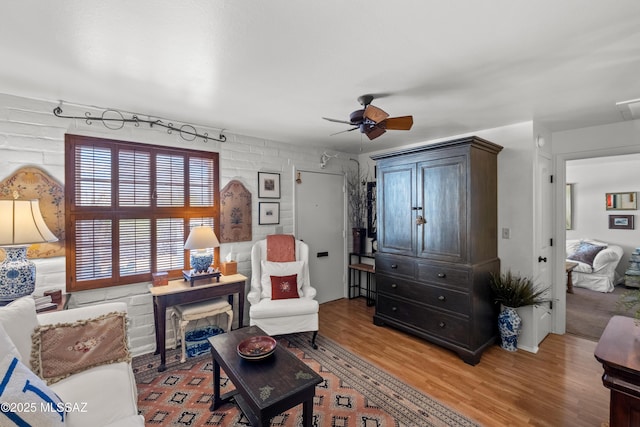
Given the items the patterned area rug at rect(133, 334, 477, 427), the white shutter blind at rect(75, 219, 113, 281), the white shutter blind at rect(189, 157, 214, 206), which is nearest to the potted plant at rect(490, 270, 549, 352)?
the patterned area rug at rect(133, 334, 477, 427)

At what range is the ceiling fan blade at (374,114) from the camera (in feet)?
6.76

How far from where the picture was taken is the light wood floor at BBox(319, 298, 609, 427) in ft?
6.74

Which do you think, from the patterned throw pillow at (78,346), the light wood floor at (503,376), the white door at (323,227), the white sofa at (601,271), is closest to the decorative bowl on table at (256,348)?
the patterned throw pillow at (78,346)

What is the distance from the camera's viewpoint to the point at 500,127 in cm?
314

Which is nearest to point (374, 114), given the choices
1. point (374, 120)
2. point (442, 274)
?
point (374, 120)

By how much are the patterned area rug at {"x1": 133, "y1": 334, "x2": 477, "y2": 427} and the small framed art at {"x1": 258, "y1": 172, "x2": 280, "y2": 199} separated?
1981 mm

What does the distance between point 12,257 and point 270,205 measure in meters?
2.39

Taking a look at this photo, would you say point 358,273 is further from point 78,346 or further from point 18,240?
point 18,240

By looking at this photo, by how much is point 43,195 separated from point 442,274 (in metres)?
3.71

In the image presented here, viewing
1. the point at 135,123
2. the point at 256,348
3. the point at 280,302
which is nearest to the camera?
the point at 256,348

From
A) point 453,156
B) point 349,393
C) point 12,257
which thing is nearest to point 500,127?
point 453,156

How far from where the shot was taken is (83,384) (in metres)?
1.59

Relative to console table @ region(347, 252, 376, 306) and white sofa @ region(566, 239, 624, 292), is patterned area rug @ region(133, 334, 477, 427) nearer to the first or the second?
console table @ region(347, 252, 376, 306)

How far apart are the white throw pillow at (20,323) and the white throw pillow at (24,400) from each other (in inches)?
12.5
